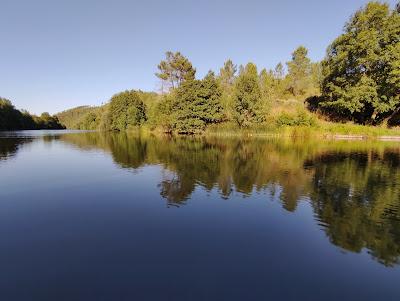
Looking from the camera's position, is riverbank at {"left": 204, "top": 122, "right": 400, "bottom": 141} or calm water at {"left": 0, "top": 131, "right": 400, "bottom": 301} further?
riverbank at {"left": 204, "top": 122, "right": 400, "bottom": 141}

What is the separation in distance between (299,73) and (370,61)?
32957 mm

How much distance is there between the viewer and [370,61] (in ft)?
169

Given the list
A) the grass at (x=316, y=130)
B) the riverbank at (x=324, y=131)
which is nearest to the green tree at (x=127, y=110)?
the grass at (x=316, y=130)

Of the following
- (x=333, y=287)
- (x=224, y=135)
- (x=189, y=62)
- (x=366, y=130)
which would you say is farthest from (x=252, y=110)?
(x=333, y=287)

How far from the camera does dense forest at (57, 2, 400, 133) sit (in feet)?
166

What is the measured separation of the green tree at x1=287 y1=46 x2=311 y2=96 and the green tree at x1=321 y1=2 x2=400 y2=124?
83.0ft

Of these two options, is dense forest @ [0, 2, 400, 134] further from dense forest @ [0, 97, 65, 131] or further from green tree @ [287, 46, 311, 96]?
dense forest @ [0, 97, 65, 131]

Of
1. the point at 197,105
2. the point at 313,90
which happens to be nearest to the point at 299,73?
the point at 313,90

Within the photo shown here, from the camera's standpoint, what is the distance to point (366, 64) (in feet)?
172

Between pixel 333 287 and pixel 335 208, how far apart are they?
693 cm

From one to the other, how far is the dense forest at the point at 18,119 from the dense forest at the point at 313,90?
307 feet

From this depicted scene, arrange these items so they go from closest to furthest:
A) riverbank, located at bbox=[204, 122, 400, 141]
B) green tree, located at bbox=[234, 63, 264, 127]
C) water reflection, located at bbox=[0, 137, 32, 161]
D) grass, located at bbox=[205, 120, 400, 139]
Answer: water reflection, located at bbox=[0, 137, 32, 161] → riverbank, located at bbox=[204, 122, 400, 141] → grass, located at bbox=[205, 120, 400, 139] → green tree, located at bbox=[234, 63, 264, 127]

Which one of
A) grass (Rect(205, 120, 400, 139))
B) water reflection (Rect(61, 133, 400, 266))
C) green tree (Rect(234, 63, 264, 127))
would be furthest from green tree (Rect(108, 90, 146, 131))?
water reflection (Rect(61, 133, 400, 266))

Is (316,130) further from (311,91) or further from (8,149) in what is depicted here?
(8,149)
